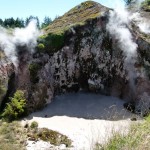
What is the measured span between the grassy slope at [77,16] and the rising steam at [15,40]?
1.67 metres

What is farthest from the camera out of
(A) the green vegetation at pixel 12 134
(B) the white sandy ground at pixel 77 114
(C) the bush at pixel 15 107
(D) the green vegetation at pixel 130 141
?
(C) the bush at pixel 15 107

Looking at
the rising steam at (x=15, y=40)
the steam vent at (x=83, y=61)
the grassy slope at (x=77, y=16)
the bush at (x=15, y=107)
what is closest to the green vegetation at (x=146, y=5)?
the steam vent at (x=83, y=61)

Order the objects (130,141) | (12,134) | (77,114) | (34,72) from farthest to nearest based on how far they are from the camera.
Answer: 1. (34,72)
2. (77,114)
3. (12,134)
4. (130,141)

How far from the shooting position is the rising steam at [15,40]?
25953 millimetres

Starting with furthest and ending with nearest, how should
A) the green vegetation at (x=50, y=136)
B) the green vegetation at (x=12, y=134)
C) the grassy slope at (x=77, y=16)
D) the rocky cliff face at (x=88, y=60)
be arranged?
the grassy slope at (x=77, y=16) < the rocky cliff face at (x=88, y=60) < the green vegetation at (x=50, y=136) < the green vegetation at (x=12, y=134)

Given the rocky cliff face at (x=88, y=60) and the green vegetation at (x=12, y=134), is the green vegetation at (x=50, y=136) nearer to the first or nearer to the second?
the green vegetation at (x=12, y=134)

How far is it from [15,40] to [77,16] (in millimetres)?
7390

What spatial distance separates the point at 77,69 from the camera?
1134 inches

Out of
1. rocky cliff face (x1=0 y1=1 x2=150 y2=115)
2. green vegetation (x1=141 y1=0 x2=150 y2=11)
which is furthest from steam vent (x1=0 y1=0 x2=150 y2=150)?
green vegetation (x1=141 y1=0 x2=150 y2=11)

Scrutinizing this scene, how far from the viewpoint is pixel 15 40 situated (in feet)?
88.2

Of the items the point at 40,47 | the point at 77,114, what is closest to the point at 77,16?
the point at 40,47

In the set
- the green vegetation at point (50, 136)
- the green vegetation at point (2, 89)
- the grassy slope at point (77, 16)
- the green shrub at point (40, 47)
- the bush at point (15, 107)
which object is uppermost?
the grassy slope at point (77, 16)

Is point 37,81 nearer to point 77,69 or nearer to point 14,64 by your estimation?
point 14,64

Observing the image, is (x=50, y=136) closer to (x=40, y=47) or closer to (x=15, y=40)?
(x=40, y=47)
